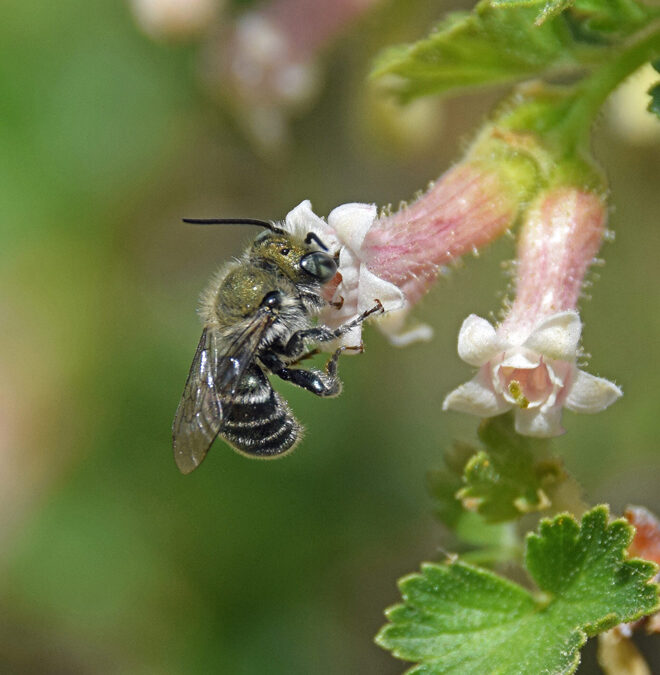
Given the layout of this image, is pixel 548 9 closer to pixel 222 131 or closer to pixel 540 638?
pixel 540 638

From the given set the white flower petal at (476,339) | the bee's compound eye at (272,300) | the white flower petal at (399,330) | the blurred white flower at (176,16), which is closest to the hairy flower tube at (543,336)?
the white flower petal at (476,339)

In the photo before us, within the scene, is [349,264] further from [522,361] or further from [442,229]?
[522,361]

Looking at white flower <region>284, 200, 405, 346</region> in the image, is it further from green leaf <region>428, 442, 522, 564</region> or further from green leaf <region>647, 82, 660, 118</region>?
green leaf <region>647, 82, 660, 118</region>

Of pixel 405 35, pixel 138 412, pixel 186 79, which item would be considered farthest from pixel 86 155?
pixel 405 35

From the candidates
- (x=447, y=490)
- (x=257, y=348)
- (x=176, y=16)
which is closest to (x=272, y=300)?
(x=257, y=348)

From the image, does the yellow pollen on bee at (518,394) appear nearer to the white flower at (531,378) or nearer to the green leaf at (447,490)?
the white flower at (531,378)

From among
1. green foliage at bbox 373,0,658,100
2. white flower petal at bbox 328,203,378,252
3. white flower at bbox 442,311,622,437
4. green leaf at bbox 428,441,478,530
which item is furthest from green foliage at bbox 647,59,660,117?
green leaf at bbox 428,441,478,530
